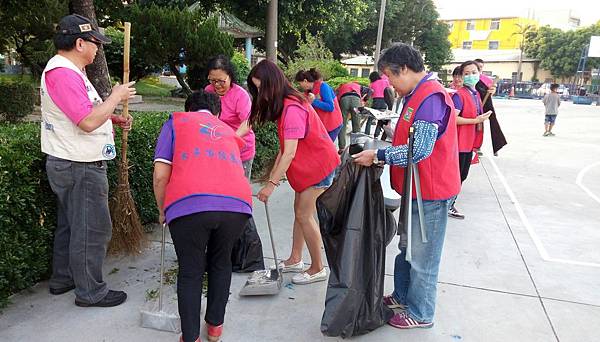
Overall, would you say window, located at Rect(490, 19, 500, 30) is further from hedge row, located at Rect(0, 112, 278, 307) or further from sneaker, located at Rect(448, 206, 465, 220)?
hedge row, located at Rect(0, 112, 278, 307)

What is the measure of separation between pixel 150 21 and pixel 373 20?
21.8 m

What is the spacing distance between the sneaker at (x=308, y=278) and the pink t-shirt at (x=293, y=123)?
3.63 ft

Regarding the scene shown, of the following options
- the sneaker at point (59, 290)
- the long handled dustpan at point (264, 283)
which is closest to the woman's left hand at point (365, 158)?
the long handled dustpan at point (264, 283)

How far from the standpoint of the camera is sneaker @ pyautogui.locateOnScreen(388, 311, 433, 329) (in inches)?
113

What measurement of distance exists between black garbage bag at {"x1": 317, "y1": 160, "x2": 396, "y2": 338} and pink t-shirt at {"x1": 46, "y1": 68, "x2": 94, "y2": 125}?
140 cm

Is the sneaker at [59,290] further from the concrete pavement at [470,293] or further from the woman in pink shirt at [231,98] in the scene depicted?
the woman in pink shirt at [231,98]

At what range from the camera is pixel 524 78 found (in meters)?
57.5

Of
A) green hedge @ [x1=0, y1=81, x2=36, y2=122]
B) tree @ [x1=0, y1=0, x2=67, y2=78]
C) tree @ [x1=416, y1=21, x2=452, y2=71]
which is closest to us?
tree @ [x1=0, y1=0, x2=67, y2=78]

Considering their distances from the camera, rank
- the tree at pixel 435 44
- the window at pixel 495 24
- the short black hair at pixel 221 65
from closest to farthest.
Result: the short black hair at pixel 221 65, the tree at pixel 435 44, the window at pixel 495 24

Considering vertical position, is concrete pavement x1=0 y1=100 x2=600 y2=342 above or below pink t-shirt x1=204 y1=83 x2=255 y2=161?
below

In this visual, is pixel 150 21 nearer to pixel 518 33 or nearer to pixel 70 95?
pixel 70 95

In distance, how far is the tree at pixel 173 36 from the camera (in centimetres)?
722

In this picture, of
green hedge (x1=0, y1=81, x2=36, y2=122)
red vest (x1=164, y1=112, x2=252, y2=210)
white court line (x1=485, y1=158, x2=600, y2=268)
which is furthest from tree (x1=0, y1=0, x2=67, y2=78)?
white court line (x1=485, y1=158, x2=600, y2=268)

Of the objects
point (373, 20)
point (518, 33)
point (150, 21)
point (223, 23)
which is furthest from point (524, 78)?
point (150, 21)
